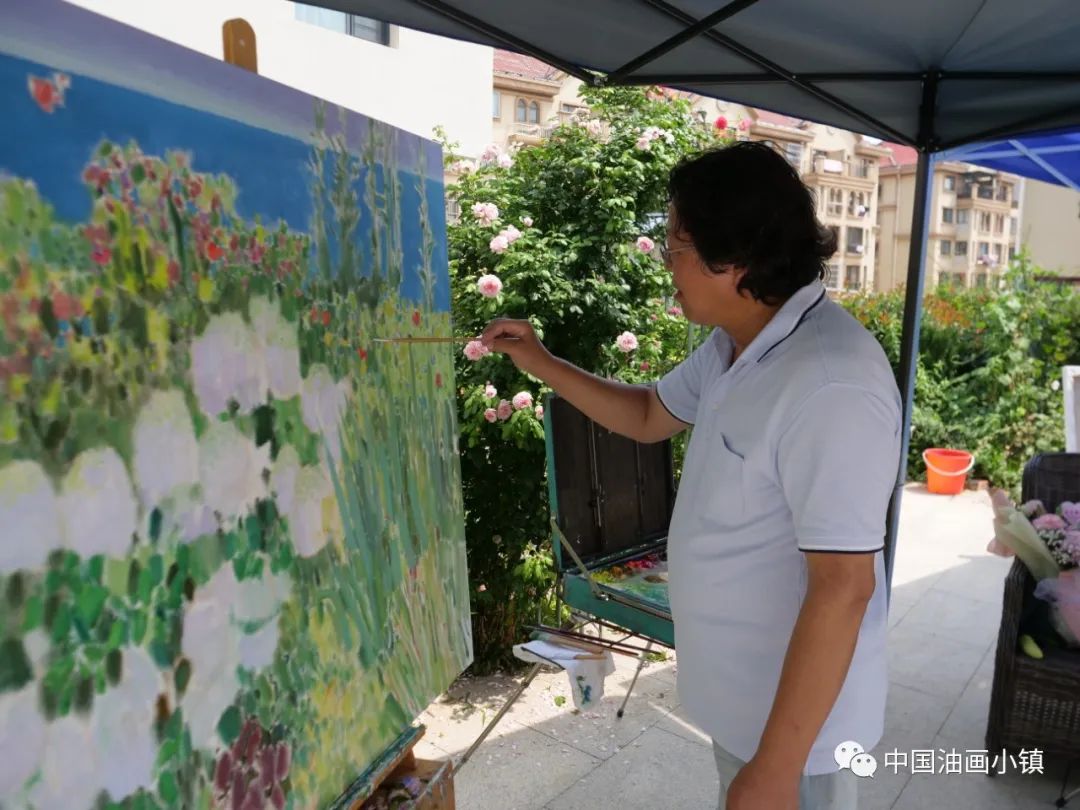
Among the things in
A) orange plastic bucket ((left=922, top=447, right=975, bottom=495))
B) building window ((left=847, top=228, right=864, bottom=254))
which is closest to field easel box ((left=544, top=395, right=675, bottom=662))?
orange plastic bucket ((left=922, top=447, right=975, bottom=495))

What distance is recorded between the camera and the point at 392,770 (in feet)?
3.98

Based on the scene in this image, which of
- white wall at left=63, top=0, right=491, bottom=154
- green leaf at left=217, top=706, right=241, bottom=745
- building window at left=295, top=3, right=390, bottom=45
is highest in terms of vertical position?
building window at left=295, top=3, right=390, bottom=45

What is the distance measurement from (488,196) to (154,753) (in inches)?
105

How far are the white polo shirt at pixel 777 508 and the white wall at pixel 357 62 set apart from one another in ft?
20.6

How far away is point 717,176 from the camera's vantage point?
3.76ft

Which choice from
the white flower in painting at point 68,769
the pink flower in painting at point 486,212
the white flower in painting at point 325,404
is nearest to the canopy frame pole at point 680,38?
the pink flower in painting at point 486,212

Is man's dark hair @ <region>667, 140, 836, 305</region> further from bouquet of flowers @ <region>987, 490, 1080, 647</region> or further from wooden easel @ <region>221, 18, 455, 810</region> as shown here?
bouquet of flowers @ <region>987, 490, 1080, 647</region>

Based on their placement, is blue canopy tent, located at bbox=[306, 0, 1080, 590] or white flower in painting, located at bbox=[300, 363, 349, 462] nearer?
white flower in painting, located at bbox=[300, 363, 349, 462]

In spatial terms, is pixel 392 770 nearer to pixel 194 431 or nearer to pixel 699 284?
pixel 194 431

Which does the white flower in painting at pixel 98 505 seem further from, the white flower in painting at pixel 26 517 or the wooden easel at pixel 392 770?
the wooden easel at pixel 392 770

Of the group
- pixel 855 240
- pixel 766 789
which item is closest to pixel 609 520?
pixel 766 789

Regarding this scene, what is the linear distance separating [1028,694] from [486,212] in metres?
2.23

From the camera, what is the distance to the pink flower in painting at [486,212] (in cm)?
286

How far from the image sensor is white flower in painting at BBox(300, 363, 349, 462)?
1.01m
